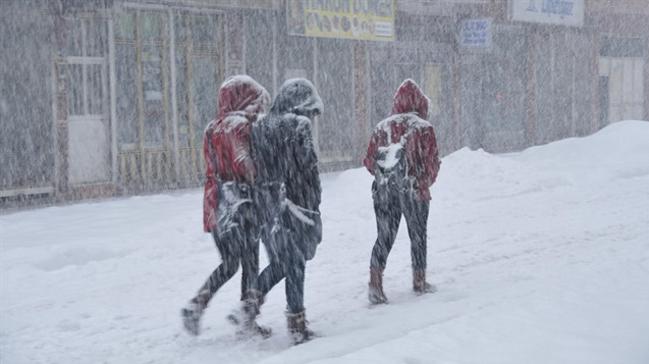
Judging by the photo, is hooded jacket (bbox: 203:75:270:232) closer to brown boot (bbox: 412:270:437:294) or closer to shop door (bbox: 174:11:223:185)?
brown boot (bbox: 412:270:437:294)

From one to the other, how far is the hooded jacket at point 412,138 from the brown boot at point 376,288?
2.37 feet

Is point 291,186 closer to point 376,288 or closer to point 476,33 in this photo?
point 376,288

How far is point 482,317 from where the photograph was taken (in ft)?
19.8

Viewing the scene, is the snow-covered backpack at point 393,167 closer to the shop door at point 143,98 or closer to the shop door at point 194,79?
the shop door at point 143,98

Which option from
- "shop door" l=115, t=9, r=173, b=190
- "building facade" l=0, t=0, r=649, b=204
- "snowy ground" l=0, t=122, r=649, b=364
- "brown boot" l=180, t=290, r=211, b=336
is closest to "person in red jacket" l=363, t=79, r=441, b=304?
"snowy ground" l=0, t=122, r=649, b=364

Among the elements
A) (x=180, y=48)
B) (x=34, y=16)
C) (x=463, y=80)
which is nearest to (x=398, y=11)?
(x=463, y=80)

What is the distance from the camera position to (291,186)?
20.1ft

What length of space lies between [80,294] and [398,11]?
13.7 metres

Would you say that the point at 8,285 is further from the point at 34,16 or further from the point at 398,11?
the point at 398,11

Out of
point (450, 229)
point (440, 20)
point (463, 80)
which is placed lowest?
point (450, 229)

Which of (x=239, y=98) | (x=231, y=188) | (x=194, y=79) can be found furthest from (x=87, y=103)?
(x=231, y=188)

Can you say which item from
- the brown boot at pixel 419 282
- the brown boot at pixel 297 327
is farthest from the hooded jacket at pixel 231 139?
the brown boot at pixel 419 282

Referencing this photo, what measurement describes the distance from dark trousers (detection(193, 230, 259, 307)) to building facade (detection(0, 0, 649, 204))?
27.6ft

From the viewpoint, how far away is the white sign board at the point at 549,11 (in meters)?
23.6
